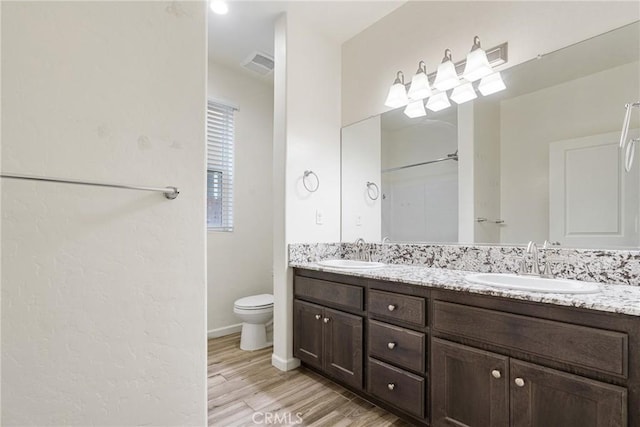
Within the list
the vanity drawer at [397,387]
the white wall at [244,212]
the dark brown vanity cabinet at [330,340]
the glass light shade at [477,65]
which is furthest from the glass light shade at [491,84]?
the white wall at [244,212]

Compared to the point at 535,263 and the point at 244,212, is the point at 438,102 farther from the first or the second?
the point at 244,212

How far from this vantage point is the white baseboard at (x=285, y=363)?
2.25 meters

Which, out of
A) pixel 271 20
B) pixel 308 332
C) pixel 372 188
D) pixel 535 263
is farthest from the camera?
pixel 372 188

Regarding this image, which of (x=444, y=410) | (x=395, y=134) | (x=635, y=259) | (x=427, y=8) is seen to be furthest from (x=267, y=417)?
(x=427, y=8)

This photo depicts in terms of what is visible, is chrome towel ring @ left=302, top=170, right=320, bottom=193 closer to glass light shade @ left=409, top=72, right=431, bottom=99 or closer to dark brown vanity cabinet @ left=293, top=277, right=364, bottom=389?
dark brown vanity cabinet @ left=293, top=277, right=364, bottom=389

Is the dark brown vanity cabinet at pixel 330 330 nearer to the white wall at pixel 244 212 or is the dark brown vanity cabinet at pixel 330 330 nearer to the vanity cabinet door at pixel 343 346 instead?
the vanity cabinet door at pixel 343 346

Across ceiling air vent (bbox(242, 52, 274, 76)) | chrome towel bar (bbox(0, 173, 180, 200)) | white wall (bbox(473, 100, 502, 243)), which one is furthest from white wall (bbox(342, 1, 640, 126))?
chrome towel bar (bbox(0, 173, 180, 200))

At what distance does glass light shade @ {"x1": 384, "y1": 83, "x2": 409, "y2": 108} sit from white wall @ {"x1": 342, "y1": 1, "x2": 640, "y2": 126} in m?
0.15

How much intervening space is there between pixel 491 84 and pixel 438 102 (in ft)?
1.12

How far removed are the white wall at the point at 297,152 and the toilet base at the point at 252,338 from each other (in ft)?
1.20

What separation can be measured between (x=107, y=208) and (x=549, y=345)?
1.53 meters

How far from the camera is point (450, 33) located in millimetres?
2043

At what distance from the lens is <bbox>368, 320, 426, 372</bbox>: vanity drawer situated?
4.97 ft

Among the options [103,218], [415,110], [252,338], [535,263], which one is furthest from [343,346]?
[415,110]
